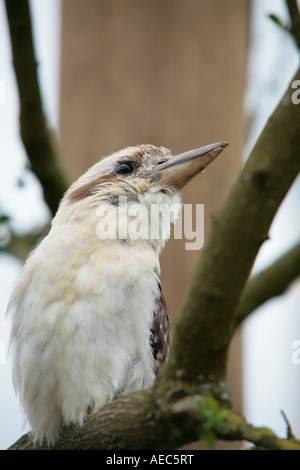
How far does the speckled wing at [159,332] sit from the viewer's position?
371cm

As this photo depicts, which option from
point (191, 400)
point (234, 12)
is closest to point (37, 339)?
point (191, 400)

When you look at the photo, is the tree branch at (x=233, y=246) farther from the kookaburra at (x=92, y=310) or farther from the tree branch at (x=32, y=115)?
the tree branch at (x=32, y=115)

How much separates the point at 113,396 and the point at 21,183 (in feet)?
5.58

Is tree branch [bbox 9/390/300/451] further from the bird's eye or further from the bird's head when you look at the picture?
the bird's eye

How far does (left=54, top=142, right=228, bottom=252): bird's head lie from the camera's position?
13.0ft

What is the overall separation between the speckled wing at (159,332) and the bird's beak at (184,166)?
2.20ft

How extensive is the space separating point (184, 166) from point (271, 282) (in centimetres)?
145

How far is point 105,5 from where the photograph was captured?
5.88 m

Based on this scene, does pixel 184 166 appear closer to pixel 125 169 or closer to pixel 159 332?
pixel 125 169

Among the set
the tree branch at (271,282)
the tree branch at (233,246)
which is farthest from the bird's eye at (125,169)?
the tree branch at (233,246)

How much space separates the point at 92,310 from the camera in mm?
3428

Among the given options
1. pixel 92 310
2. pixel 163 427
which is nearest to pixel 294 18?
pixel 92 310

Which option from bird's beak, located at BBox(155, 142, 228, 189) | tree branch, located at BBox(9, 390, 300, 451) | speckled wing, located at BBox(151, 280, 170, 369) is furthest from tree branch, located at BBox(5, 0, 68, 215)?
tree branch, located at BBox(9, 390, 300, 451)
